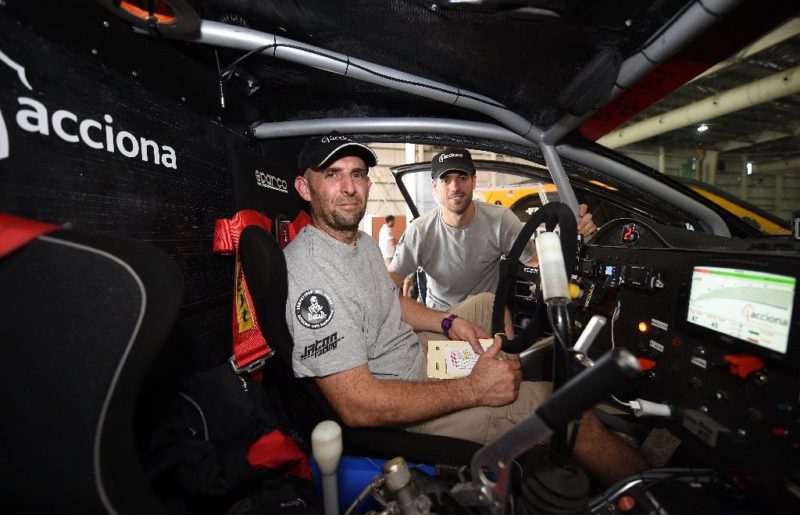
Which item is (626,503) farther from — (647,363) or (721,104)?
(721,104)

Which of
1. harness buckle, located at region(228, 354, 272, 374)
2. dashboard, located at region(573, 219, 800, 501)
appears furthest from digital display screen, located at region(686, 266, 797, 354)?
harness buckle, located at region(228, 354, 272, 374)

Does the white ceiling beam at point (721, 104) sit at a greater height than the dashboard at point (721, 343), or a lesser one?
greater

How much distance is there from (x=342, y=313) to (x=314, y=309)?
0.31 feet

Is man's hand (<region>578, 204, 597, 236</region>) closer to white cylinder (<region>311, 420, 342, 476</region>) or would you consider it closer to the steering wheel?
the steering wheel

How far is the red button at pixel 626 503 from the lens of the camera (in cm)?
78

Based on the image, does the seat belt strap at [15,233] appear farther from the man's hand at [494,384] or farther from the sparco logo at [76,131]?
the man's hand at [494,384]

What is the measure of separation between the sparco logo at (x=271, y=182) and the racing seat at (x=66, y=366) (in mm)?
1097

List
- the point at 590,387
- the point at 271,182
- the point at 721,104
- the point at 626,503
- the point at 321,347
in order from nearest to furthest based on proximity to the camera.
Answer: the point at 590,387, the point at 626,503, the point at 321,347, the point at 271,182, the point at 721,104

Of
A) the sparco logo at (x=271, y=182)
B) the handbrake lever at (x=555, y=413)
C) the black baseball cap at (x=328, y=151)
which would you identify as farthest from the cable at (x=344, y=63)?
the handbrake lever at (x=555, y=413)

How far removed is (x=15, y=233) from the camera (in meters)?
0.45

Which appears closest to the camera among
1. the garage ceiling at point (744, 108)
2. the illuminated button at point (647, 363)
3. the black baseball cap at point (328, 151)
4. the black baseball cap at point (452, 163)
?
the illuminated button at point (647, 363)

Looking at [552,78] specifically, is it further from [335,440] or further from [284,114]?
[335,440]

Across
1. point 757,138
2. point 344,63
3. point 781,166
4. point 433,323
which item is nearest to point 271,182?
point 344,63

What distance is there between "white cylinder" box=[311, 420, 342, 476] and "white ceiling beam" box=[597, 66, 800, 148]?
16.3 feet
